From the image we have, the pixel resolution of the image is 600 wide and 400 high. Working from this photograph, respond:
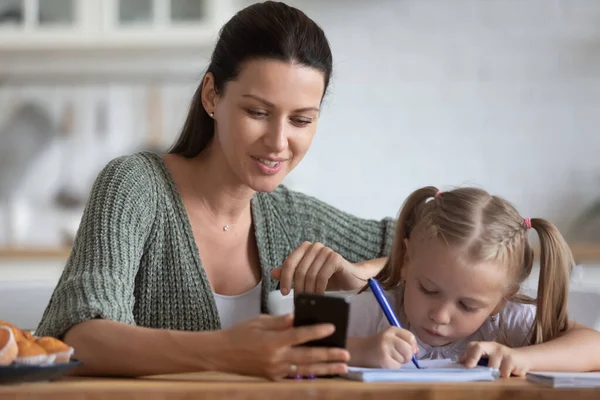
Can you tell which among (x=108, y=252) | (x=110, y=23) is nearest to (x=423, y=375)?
(x=108, y=252)

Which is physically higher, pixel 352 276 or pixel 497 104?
pixel 497 104

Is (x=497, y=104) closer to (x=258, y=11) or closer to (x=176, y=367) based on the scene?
(x=258, y=11)

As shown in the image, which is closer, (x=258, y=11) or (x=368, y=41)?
(x=258, y=11)

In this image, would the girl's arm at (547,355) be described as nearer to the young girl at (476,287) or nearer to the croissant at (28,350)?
the young girl at (476,287)

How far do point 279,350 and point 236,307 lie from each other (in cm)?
80

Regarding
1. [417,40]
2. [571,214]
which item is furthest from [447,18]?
[571,214]

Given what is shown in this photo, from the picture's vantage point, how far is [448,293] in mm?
1602

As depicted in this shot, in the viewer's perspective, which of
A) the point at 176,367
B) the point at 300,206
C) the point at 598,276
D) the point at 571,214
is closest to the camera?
Answer: the point at 176,367

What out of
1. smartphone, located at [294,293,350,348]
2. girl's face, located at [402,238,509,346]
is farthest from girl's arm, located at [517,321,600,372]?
smartphone, located at [294,293,350,348]

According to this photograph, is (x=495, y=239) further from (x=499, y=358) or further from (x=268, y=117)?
(x=268, y=117)

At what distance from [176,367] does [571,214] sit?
3.21 m

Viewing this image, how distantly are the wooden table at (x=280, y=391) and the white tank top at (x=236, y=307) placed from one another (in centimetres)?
79

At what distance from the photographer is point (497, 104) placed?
4.23 meters

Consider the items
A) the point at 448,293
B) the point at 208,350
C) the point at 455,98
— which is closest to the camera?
the point at 208,350
